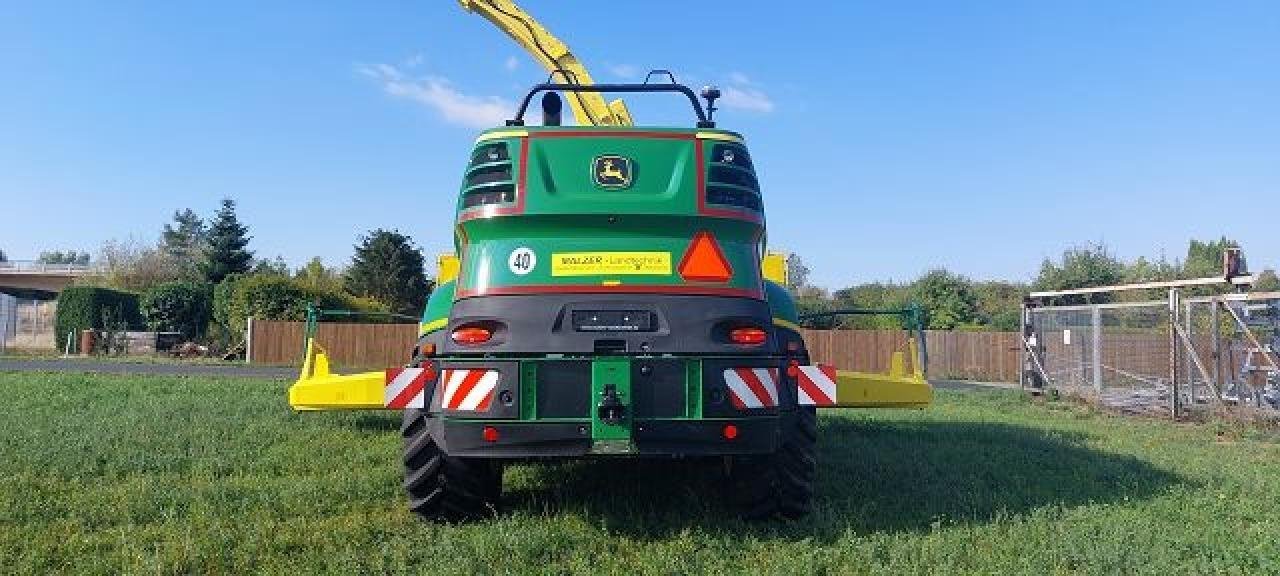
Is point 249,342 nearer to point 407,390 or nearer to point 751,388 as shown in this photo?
point 407,390

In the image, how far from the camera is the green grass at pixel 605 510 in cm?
433

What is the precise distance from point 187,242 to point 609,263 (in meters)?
86.7

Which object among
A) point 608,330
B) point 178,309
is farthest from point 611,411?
point 178,309

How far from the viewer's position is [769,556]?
175 inches

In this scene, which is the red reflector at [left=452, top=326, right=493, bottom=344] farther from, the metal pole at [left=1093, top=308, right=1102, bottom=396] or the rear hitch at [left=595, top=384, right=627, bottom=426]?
the metal pole at [left=1093, top=308, right=1102, bottom=396]

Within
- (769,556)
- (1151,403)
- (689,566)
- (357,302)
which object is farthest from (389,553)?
(357,302)

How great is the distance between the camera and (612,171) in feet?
16.3

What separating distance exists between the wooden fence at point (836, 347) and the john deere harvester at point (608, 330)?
24228 mm

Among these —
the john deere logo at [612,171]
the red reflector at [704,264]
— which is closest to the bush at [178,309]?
the john deere logo at [612,171]

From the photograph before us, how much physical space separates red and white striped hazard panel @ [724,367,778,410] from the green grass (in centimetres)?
71

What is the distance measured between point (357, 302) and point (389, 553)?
2980 cm

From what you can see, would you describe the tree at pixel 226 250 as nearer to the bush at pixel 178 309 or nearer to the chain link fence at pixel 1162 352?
the bush at pixel 178 309

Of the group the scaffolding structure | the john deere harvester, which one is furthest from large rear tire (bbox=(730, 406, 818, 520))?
the scaffolding structure

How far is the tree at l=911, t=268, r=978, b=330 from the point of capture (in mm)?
37688
